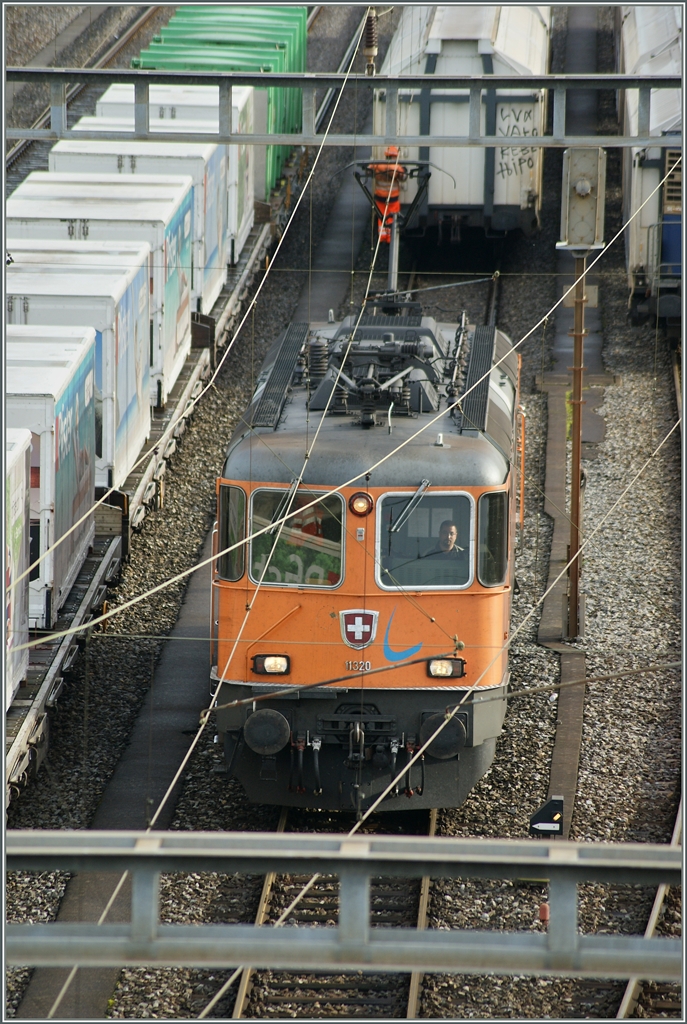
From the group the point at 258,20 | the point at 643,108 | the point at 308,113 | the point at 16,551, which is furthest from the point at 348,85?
the point at 258,20

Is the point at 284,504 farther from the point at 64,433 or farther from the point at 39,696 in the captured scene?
the point at 64,433

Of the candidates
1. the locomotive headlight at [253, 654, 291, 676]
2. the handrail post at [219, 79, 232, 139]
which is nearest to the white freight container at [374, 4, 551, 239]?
the handrail post at [219, 79, 232, 139]

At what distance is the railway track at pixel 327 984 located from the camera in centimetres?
846

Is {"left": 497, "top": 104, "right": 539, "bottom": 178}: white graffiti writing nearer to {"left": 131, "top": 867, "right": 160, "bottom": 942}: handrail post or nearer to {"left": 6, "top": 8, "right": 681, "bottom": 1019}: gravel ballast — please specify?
{"left": 6, "top": 8, "right": 681, "bottom": 1019}: gravel ballast

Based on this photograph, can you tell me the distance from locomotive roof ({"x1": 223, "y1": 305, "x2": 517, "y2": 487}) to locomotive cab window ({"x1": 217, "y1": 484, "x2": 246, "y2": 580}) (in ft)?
0.47

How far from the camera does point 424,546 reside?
9.73m

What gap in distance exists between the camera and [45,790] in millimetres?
10883

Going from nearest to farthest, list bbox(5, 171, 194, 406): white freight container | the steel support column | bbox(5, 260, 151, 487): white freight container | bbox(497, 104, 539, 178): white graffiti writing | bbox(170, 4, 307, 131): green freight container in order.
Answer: the steel support column
bbox(5, 260, 151, 487): white freight container
bbox(5, 171, 194, 406): white freight container
bbox(497, 104, 539, 178): white graffiti writing
bbox(170, 4, 307, 131): green freight container

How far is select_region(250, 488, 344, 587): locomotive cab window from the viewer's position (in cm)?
976

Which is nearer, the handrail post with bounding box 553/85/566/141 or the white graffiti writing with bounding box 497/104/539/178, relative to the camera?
the handrail post with bounding box 553/85/566/141

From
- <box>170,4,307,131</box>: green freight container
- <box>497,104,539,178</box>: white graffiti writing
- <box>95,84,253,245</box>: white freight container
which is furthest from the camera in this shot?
<box>170,4,307,131</box>: green freight container

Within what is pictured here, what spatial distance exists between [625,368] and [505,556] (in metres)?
11.5

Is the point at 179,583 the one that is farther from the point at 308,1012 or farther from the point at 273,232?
the point at 273,232

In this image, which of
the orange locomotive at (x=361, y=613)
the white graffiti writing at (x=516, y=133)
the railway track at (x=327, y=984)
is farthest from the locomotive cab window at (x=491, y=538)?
the white graffiti writing at (x=516, y=133)
